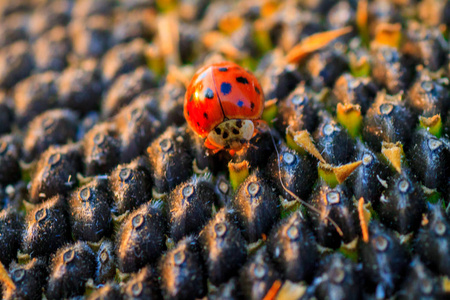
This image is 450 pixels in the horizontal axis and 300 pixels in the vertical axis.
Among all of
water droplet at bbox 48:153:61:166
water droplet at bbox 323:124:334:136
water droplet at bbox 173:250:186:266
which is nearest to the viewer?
water droplet at bbox 173:250:186:266

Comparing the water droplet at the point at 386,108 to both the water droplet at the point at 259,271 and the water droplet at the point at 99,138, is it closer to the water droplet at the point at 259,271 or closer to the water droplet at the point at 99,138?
the water droplet at the point at 259,271

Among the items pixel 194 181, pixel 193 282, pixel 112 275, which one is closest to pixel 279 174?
A: pixel 194 181

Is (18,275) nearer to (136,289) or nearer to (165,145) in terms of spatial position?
(136,289)

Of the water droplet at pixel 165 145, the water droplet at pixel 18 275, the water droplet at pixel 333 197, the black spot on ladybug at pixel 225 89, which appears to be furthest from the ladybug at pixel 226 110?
the water droplet at pixel 18 275

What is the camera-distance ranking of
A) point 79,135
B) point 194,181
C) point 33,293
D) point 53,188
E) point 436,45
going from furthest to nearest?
point 79,135, point 436,45, point 53,188, point 194,181, point 33,293

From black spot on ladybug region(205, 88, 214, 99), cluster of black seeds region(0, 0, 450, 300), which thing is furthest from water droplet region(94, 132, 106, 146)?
black spot on ladybug region(205, 88, 214, 99)

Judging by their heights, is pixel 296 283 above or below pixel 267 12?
below

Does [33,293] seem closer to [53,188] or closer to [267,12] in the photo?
[53,188]

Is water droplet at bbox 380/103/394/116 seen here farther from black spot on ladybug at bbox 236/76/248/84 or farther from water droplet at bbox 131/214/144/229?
water droplet at bbox 131/214/144/229

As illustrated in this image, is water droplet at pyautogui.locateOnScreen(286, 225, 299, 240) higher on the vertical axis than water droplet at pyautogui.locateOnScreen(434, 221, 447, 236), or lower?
higher
